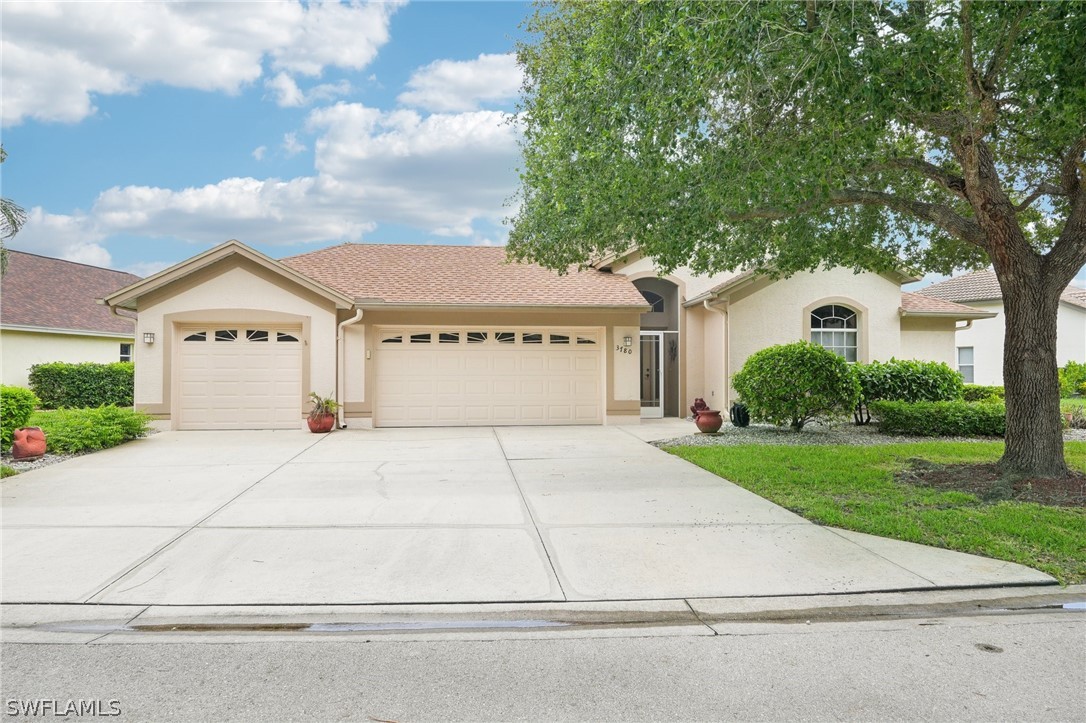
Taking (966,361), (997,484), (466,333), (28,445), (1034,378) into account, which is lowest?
(997,484)

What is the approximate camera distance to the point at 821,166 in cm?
700

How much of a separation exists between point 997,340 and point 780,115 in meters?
22.4

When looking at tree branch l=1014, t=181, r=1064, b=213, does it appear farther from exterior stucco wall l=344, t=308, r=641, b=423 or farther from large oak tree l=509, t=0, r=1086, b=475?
exterior stucco wall l=344, t=308, r=641, b=423

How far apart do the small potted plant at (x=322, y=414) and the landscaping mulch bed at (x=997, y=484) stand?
10873 mm

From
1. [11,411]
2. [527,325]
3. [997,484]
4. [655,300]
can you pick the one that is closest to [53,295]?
[11,411]

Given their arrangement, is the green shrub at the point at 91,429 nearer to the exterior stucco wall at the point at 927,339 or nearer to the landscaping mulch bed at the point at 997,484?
the landscaping mulch bed at the point at 997,484

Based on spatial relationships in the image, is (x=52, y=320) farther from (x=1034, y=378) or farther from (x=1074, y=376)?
(x=1074, y=376)

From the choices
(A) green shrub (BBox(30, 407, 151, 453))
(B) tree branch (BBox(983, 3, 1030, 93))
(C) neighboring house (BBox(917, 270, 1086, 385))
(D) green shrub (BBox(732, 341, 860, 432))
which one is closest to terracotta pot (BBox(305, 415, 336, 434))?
(A) green shrub (BBox(30, 407, 151, 453))

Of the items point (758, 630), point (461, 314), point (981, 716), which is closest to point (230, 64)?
point (461, 314)

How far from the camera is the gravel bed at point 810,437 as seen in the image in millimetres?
12375

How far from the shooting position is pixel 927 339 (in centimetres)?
1753

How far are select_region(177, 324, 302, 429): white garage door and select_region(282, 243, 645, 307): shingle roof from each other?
1912 millimetres

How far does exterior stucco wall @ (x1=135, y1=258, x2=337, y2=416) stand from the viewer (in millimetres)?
14445

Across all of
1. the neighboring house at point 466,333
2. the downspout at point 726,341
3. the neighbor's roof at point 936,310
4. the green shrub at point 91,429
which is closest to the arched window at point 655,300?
the neighboring house at point 466,333
